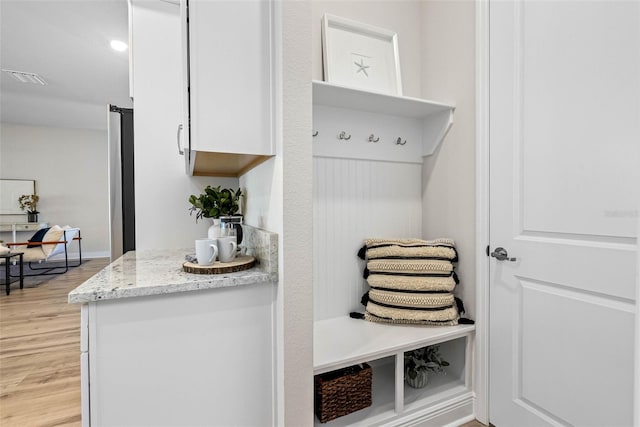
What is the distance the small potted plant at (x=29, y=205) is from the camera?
6.02 metres

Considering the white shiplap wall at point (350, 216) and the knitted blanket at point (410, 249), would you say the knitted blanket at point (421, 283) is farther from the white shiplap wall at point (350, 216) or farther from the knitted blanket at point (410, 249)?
the white shiplap wall at point (350, 216)

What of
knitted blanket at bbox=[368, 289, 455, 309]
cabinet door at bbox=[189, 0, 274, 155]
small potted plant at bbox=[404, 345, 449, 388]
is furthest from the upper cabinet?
small potted plant at bbox=[404, 345, 449, 388]

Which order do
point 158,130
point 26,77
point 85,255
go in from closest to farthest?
point 158,130
point 26,77
point 85,255

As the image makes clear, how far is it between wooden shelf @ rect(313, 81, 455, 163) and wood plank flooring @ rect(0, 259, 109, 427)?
203 cm

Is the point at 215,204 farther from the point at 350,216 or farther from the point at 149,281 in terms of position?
the point at 350,216

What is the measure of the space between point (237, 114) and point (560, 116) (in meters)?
1.26

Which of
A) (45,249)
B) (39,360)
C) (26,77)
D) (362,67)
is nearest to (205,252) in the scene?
(362,67)

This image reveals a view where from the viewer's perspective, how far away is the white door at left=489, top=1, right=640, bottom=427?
3.67 feet

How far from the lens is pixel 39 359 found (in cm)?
238

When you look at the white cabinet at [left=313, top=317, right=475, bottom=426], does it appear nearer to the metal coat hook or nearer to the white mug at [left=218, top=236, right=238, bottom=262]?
the white mug at [left=218, top=236, right=238, bottom=262]

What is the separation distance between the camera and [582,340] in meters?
1.23

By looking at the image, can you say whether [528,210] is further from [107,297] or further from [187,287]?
[107,297]

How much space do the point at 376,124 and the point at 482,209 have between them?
735 mm

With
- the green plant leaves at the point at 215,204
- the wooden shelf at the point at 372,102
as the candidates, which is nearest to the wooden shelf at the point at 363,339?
the green plant leaves at the point at 215,204
